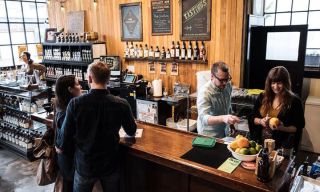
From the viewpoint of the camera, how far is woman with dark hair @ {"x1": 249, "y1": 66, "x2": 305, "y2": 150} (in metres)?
2.48

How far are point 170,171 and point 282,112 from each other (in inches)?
48.1

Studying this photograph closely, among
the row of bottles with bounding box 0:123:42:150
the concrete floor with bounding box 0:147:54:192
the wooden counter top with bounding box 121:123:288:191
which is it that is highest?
the wooden counter top with bounding box 121:123:288:191

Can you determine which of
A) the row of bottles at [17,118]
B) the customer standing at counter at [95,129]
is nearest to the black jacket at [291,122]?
the customer standing at counter at [95,129]

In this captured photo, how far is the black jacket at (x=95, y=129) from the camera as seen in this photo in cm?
192

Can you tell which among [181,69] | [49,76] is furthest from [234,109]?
[49,76]

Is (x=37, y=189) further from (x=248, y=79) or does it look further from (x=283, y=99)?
(x=248, y=79)

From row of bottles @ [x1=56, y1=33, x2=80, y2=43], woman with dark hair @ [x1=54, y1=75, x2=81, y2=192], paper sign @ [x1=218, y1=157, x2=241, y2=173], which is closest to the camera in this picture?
paper sign @ [x1=218, y1=157, x2=241, y2=173]

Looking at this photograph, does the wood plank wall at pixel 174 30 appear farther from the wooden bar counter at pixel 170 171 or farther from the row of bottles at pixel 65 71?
the wooden bar counter at pixel 170 171

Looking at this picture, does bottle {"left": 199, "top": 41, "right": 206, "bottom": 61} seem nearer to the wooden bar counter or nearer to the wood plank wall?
the wood plank wall

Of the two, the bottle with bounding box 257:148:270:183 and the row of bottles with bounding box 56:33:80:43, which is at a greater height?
the row of bottles with bounding box 56:33:80:43

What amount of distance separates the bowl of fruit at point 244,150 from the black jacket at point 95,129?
803 millimetres

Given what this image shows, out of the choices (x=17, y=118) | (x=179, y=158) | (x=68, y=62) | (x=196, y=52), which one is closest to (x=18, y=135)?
(x=17, y=118)

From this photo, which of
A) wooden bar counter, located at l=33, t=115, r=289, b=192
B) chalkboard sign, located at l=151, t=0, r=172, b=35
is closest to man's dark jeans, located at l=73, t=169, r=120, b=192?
wooden bar counter, located at l=33, t=115, r=289, b=192

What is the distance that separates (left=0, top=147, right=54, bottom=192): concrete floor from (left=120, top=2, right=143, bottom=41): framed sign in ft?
9.67
